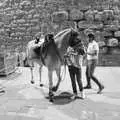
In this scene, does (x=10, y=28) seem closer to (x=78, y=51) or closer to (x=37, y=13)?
(x=37, y=13)

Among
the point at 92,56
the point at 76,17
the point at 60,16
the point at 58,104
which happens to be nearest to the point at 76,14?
the point at 76,17

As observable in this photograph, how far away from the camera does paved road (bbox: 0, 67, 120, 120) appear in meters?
3.66

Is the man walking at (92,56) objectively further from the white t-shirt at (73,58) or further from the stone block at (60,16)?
the stone block at (60,16)

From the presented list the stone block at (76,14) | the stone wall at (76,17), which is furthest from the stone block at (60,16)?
the stone block at (76,14)

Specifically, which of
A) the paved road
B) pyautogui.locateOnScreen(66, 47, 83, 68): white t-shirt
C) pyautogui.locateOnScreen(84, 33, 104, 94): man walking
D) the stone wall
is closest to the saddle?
pyautogui.locateOnScreen(66, 47, 83, 68): white t-shirt

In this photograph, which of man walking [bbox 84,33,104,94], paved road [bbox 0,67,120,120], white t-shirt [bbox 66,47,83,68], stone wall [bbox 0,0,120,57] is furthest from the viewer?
stone wall [bbox 0,0,120,57]

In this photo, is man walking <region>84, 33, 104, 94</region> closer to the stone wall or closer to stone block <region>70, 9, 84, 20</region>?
the stone wall

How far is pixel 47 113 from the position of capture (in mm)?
3789

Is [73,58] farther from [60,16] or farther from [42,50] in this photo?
[60,16]

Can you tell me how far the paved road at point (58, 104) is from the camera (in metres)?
3.66

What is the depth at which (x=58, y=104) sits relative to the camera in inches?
169

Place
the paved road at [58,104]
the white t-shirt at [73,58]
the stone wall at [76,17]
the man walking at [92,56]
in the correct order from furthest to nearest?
1. the stone wall at [76,17]
2. the man walking at [92,56]
3. the white t-shirt at [73,58]
4. the paved road at [58,104]

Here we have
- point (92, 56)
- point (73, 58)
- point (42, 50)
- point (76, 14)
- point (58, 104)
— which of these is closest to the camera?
point (58, 104)

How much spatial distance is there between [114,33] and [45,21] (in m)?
3.74
